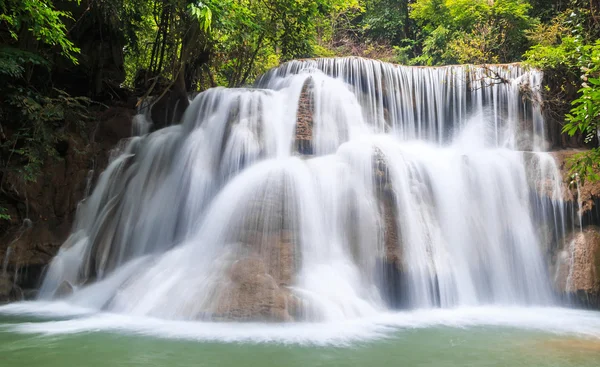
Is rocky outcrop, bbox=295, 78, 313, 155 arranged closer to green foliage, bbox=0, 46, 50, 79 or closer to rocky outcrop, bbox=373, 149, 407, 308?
rocky outcrop, bbox=373, 149, 407, 308

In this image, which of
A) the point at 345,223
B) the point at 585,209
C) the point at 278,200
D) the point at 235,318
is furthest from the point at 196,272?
the point at 585,209

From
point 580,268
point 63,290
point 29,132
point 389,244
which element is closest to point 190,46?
point 29,132

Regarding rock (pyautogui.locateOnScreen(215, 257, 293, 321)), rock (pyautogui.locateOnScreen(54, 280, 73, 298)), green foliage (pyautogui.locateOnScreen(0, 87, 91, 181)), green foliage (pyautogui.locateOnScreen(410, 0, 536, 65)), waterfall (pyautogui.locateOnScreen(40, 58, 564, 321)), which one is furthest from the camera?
green foliage (pyautogui.locateOnScreen(410, 0, 536, 65))

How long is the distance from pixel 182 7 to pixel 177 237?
5100 millimetres

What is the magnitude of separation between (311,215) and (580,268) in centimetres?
461

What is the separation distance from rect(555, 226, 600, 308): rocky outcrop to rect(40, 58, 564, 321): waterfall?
260 mm

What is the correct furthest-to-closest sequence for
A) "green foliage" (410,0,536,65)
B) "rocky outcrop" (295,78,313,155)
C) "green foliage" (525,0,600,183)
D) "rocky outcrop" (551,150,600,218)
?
"green foliage" (410,0,536,65) → "green foliage" (525,0,600,183) → "rocky outcrop" (295,78,313,155) → "rocky outcrop" (551,150,600,218)

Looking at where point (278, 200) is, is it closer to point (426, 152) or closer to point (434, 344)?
point (434, 344)

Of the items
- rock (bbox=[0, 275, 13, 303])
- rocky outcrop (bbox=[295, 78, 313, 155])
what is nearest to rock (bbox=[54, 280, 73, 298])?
rock (bbox=[0, 275, 13, 303])

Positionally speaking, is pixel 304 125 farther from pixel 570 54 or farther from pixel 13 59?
pixel 570 54

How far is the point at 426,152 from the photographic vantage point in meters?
10.5

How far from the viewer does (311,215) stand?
7441 mm

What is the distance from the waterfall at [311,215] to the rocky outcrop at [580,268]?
0.85ft

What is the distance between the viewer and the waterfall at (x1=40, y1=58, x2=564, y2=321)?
259 inches
